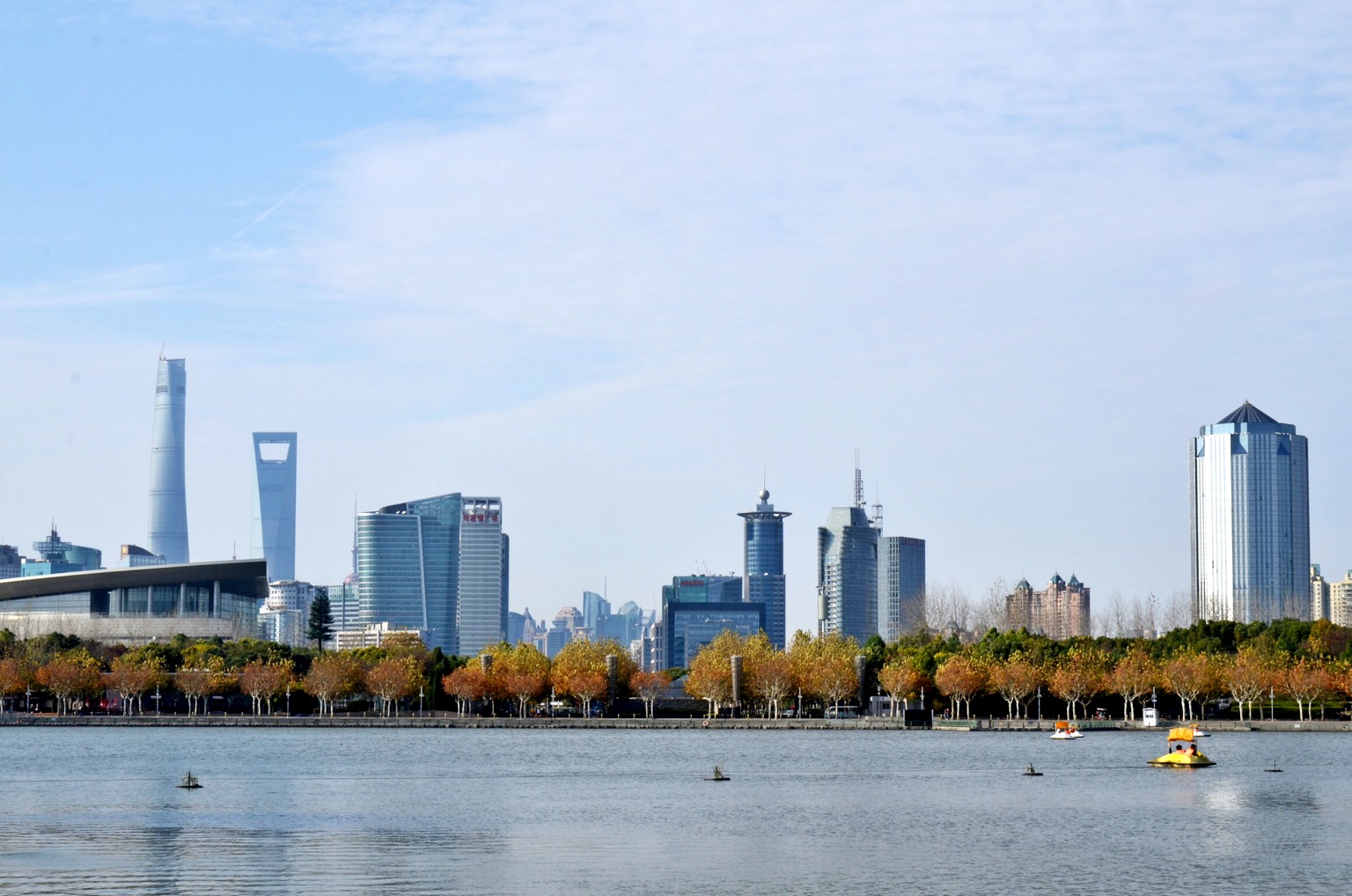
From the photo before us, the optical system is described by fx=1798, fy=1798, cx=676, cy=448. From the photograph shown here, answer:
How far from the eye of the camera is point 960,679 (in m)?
115

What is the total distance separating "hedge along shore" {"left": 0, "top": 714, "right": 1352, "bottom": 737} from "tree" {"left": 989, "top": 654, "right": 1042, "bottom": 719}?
1.83m

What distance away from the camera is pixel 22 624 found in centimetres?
15375

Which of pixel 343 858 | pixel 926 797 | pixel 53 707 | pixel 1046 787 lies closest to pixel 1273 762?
pixel 1046 787

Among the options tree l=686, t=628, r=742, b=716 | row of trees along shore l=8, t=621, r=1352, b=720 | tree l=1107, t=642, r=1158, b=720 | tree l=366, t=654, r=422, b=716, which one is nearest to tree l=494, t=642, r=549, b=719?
row of trees along shore l=8, t=621, r=1352, b=720

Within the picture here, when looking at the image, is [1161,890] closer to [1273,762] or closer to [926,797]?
[926,797]

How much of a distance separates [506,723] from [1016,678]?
33.4 m

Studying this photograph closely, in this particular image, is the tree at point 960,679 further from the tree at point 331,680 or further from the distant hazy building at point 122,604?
the distant hazy building at point 122,604

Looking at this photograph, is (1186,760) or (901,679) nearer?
(1186,760)

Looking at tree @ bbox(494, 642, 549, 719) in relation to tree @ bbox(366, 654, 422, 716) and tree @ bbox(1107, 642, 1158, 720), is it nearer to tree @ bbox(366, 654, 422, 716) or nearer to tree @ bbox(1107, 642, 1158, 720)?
tree @ bbox(366, 654, 422, 716)

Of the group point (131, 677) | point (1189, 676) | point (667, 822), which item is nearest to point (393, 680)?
point (131, 677)

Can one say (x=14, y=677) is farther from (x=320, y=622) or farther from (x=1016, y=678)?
(x=1016, y=678)

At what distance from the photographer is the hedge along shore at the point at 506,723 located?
115062 mm

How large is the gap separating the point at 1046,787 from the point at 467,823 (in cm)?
2303

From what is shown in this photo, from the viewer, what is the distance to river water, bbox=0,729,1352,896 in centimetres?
3744
